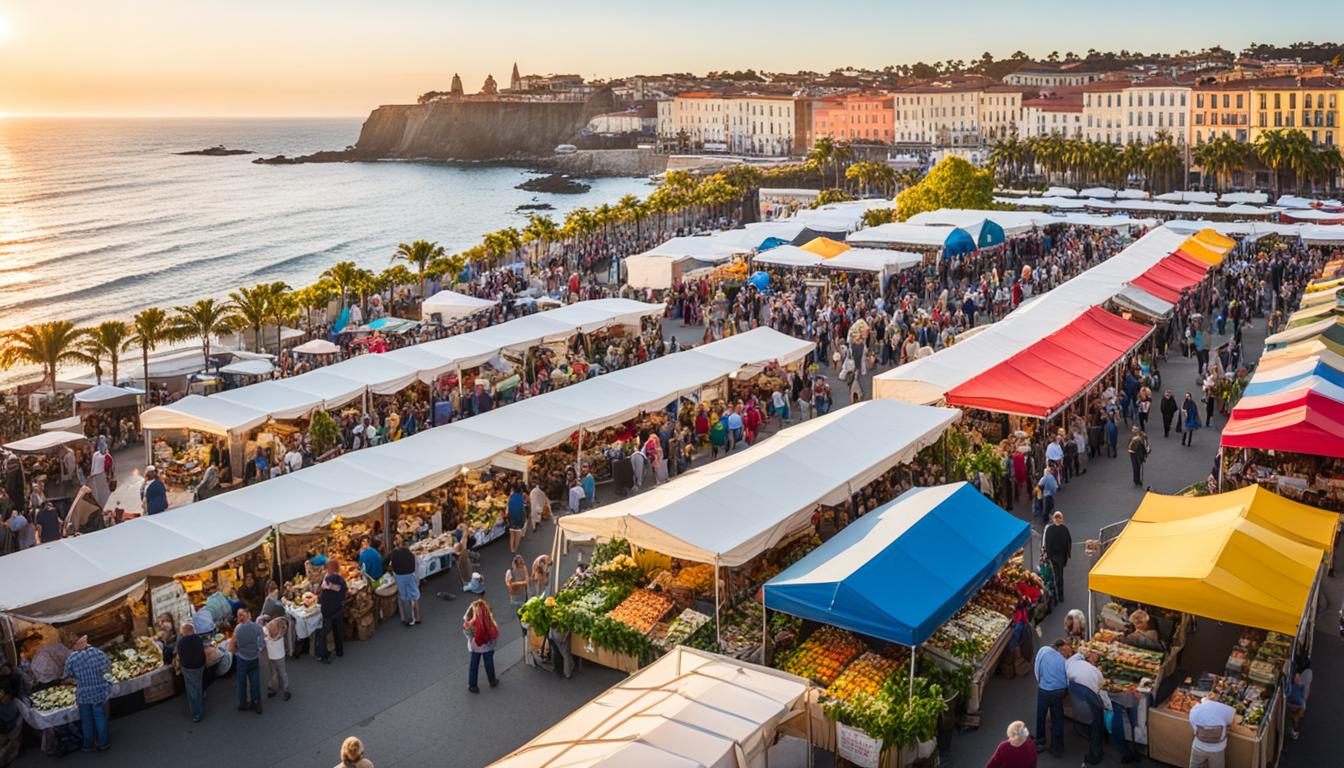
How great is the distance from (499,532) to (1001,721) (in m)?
7.44

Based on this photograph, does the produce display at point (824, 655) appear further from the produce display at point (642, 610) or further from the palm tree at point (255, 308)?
the palm tree at point (255, 308)

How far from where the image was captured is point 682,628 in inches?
434

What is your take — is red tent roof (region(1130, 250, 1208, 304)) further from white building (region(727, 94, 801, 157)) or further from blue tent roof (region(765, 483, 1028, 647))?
white building (region(727, 94, 801, 157))

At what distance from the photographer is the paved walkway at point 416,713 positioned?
10016 millimetres

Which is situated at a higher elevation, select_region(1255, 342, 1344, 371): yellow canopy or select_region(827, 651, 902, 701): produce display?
select_region(1255, 342, 1344, 371): yellow canopy

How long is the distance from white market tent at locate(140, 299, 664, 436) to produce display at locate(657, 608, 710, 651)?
9553 mm

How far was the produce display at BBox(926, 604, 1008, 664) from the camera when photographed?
1035 cm

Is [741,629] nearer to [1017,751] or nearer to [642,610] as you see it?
[642,610]

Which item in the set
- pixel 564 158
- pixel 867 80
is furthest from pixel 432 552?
pixel 867 80

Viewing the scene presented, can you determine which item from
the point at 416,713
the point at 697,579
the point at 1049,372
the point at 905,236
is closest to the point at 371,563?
the point at 416,713

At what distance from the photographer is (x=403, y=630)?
502 inches

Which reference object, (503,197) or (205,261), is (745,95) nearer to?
(503,197)

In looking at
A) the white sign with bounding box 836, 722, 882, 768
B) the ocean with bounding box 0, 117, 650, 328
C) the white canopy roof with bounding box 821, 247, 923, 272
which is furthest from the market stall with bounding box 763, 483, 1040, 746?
the ocean with bounding box 0, 117, 650, 328

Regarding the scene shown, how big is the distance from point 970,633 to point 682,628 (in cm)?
271
